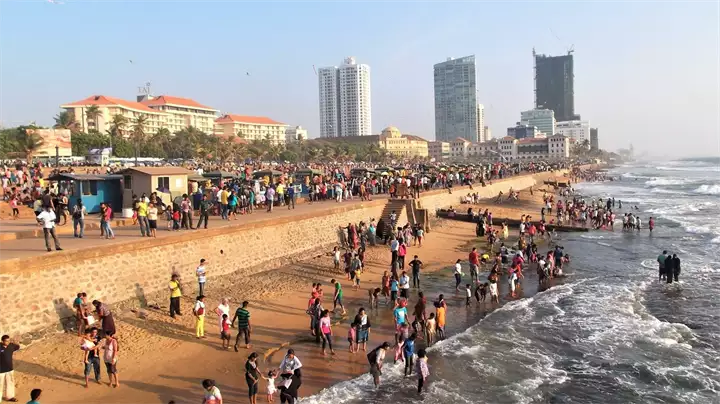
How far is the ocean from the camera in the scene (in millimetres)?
9641

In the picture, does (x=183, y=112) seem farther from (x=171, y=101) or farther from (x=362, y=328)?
(x=362, y=328)

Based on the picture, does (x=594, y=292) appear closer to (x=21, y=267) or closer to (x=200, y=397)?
(x=200, y=397)

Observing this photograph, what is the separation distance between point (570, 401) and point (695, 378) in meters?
3.01

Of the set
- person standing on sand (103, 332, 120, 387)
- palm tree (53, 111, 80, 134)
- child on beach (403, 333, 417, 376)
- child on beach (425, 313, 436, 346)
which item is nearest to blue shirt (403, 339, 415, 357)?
child on beach (403, 333, 417, 376)

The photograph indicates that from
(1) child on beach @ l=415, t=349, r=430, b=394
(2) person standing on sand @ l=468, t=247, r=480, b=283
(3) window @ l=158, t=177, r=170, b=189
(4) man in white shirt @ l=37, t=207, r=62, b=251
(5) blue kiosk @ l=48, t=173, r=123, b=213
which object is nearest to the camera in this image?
(1) child on beach @ l=415, t=349, r=430, b=394

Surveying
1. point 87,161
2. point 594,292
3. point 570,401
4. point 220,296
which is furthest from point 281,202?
point 87,161

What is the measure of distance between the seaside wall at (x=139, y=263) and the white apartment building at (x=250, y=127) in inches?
4157

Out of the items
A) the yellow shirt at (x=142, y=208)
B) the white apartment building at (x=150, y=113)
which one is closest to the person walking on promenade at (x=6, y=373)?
the yellow shirt at (x=142, y=208)

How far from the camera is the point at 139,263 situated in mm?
12945

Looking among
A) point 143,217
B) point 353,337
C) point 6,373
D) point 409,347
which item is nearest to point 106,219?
point 143,217

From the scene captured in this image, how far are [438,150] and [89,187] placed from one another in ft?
538

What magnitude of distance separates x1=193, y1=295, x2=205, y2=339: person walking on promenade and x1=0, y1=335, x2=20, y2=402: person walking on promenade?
3351mm

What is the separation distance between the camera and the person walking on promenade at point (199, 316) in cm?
1098

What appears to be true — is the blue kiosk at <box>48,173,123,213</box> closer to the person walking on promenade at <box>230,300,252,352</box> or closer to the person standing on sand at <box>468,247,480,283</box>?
the person walking on promenade at <box>230,300,252,352</box>
